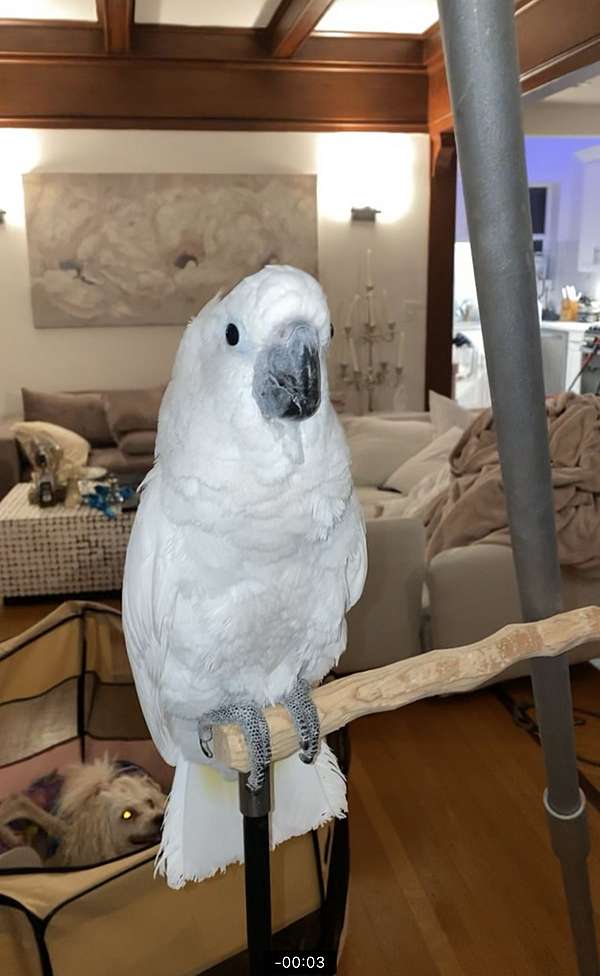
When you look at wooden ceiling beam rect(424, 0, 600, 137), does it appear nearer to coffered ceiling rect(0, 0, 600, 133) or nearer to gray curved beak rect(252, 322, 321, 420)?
coffered ceiling rect(0, 0, 600, 133)

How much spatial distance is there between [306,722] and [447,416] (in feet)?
9.68

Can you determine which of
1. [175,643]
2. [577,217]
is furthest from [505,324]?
[577,217]

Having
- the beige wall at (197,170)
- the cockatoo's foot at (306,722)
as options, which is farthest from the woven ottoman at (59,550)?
the cockatoo's foot at (306,722)

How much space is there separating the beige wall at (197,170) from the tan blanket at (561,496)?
247 centimetres

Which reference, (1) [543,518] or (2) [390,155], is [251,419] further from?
(2) [390,155]

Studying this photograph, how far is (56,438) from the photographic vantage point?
13.6 ft

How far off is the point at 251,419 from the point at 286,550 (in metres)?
0.14

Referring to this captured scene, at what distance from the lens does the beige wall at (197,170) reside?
15.2 feet

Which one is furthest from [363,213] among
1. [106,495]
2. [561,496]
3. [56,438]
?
[561,496]

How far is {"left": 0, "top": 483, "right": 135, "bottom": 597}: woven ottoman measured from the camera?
3.16 meters

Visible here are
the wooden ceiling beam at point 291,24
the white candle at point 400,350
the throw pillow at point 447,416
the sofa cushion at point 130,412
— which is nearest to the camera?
the wooden ceiling beam at point 291,24

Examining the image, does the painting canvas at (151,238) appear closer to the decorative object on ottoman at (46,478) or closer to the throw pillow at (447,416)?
the decorative object on ottoman at (46,478)

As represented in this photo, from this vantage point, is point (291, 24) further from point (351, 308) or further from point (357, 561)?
point (357, 561)

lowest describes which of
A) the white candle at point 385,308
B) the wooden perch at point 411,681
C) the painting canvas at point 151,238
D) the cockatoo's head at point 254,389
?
the wooden perch at point 411,681
